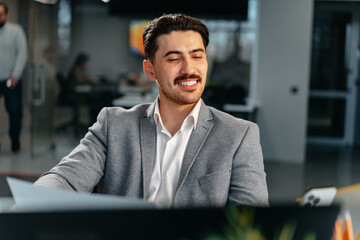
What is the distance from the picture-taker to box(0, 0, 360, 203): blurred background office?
665 centimetres

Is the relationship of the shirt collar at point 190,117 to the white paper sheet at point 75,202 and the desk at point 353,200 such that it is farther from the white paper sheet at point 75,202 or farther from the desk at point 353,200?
the white paper sheet at point 75,202

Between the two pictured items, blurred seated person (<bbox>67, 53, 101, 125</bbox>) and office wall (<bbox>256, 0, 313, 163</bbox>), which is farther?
blurred seated person (<bbox>67, 53, 101, 125</bbox>)

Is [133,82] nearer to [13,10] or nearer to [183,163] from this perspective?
[13,10]

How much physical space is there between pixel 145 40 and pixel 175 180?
0.50 m

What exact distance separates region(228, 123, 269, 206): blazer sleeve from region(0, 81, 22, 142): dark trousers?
5.98m

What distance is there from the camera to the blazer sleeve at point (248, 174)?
4.88ft

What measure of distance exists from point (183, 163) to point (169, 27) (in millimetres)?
454

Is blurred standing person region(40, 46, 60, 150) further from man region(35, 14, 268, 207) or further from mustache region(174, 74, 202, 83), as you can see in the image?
mustache region(174, 74, 202, 83)

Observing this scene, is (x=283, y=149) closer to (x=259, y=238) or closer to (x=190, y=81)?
(x=190, y=81)

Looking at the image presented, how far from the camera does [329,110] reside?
9.11m

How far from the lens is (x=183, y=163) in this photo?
1.55 metres

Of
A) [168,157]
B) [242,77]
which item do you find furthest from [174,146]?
[242,77]

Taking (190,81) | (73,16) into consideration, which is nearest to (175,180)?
(190,81)

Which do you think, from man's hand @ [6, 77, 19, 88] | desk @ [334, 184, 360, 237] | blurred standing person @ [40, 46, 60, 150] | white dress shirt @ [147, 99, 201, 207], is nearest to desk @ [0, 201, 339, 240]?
desk @ [334, 184, 360, 237]
